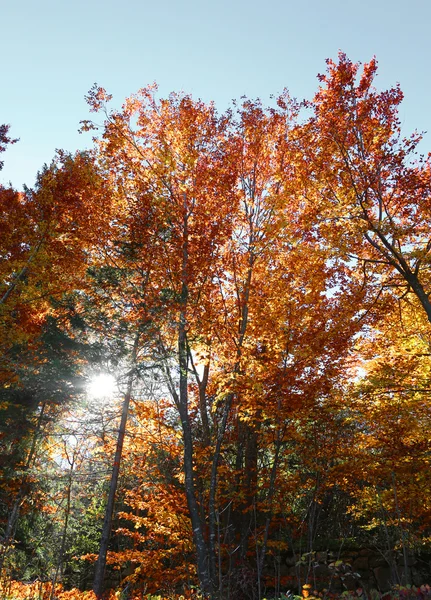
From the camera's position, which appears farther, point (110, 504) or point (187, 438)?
point (110, 504)

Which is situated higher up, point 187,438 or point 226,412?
point 226,412

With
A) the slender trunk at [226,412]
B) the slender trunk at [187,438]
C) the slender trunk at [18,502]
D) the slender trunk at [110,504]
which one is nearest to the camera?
the slender trunk at [187,438]

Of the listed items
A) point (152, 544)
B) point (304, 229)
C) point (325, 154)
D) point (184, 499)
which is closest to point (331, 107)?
point (325, 154)

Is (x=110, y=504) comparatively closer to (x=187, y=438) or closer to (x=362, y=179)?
(x=187, y=438)

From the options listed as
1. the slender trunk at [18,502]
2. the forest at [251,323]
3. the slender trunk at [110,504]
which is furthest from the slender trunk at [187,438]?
the slender trunk at [18,502]

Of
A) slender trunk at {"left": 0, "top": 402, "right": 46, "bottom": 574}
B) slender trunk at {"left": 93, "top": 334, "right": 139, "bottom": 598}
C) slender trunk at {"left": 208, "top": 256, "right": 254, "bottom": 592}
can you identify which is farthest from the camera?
slender trunk at {"left": 93, "top": 334, "right": 139, "bottom": 598}

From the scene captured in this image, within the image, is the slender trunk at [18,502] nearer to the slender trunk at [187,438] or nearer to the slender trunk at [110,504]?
the slender trunk at [110,504]

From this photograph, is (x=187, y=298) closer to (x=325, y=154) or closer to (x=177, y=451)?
(x=177, y=451)

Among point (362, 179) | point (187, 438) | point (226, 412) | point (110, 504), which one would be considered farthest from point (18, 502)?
point (362, 179)

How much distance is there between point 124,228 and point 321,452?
698 cm

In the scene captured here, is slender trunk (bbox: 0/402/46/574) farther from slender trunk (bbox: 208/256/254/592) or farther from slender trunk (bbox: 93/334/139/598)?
slender trunk (bbox: 208/256/254/592)

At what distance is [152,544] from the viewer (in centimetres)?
1182

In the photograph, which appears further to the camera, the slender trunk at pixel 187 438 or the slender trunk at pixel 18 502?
the slender trunk at pixel 18 502

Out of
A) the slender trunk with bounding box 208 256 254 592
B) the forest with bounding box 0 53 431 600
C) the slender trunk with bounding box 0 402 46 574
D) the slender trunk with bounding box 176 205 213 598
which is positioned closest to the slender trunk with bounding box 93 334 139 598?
the forest with bounding box 0 53 431 600
